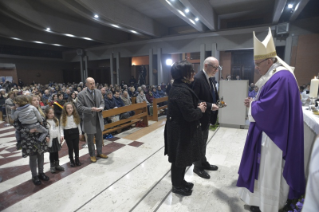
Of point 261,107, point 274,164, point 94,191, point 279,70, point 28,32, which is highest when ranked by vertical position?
point 28,32

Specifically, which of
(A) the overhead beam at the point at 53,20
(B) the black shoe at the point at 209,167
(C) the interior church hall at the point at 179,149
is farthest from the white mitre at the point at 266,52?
(A) the overhead beam at the point at 53,20

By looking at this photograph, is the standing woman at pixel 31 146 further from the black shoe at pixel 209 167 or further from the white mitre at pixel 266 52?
the white mitre at pixel 266 52

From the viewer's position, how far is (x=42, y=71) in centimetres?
1811

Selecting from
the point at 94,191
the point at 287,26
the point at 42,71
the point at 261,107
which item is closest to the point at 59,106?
the point at 94,191

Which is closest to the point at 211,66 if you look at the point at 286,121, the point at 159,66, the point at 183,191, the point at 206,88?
the point at 206,88

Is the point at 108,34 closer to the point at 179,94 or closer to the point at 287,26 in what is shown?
the point at 287,26

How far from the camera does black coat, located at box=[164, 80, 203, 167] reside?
1.87 meters

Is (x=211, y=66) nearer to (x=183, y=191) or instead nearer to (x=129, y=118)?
(x=183, y=191)

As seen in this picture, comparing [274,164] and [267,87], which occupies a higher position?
[267,87]

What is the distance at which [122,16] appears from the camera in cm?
890

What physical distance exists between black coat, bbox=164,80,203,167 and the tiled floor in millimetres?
594

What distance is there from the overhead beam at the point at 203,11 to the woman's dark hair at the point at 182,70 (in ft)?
17.4

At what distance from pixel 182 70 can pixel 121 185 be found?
1.74 metres

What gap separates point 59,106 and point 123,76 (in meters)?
12.1
